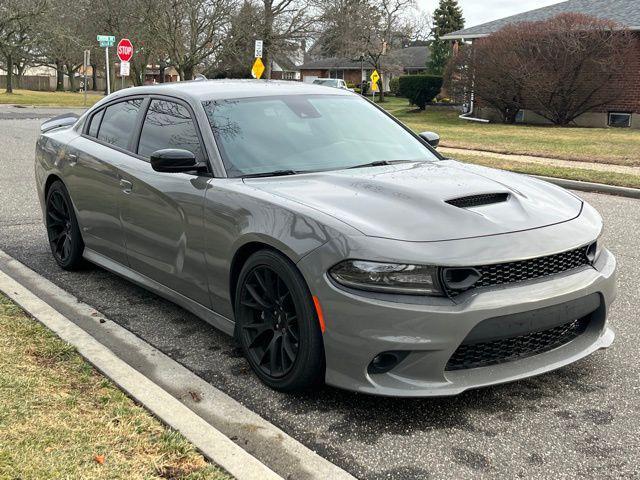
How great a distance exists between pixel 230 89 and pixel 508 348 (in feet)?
8.30

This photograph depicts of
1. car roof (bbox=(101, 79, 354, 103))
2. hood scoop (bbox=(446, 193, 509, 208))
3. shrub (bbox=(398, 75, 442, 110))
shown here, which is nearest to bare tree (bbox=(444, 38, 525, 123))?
shrub (bbox=(398, 75, 442, 110))

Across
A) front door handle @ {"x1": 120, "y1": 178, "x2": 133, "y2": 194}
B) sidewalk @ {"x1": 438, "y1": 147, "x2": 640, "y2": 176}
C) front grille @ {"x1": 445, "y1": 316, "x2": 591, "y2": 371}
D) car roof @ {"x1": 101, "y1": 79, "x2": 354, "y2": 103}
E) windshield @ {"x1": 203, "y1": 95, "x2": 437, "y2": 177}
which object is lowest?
front grille @ {"x1": 445, "y1": 316, "x2": 591, "y2": 371}

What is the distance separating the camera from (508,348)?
3.35 m

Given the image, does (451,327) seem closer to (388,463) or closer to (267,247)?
(388,463)

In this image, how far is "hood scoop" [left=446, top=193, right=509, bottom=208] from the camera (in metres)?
3.57

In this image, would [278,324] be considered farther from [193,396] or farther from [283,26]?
[283,26]

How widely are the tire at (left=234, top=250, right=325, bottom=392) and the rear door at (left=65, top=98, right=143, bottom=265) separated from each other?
1.55 metres

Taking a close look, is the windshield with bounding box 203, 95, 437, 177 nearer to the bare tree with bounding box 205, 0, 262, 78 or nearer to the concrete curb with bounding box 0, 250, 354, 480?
the concrete curb with bounding box 0, 250, 354, 480

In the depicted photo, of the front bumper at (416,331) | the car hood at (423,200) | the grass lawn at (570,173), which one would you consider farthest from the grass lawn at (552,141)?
the front bumper at (416,331)

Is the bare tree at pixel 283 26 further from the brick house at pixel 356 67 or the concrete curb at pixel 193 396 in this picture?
the concrete curb at pixel 193 396

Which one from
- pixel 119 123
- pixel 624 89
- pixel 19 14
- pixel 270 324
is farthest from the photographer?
pixel 19 14

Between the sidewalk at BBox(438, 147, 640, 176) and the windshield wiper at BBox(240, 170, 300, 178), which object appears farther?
the sidewalk at BBox(438, 147, 640, 176)

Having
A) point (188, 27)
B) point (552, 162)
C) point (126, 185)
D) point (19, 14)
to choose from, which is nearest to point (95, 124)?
point (126, 185)

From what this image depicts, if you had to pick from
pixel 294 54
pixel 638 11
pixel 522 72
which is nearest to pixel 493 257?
pixel 522 72
